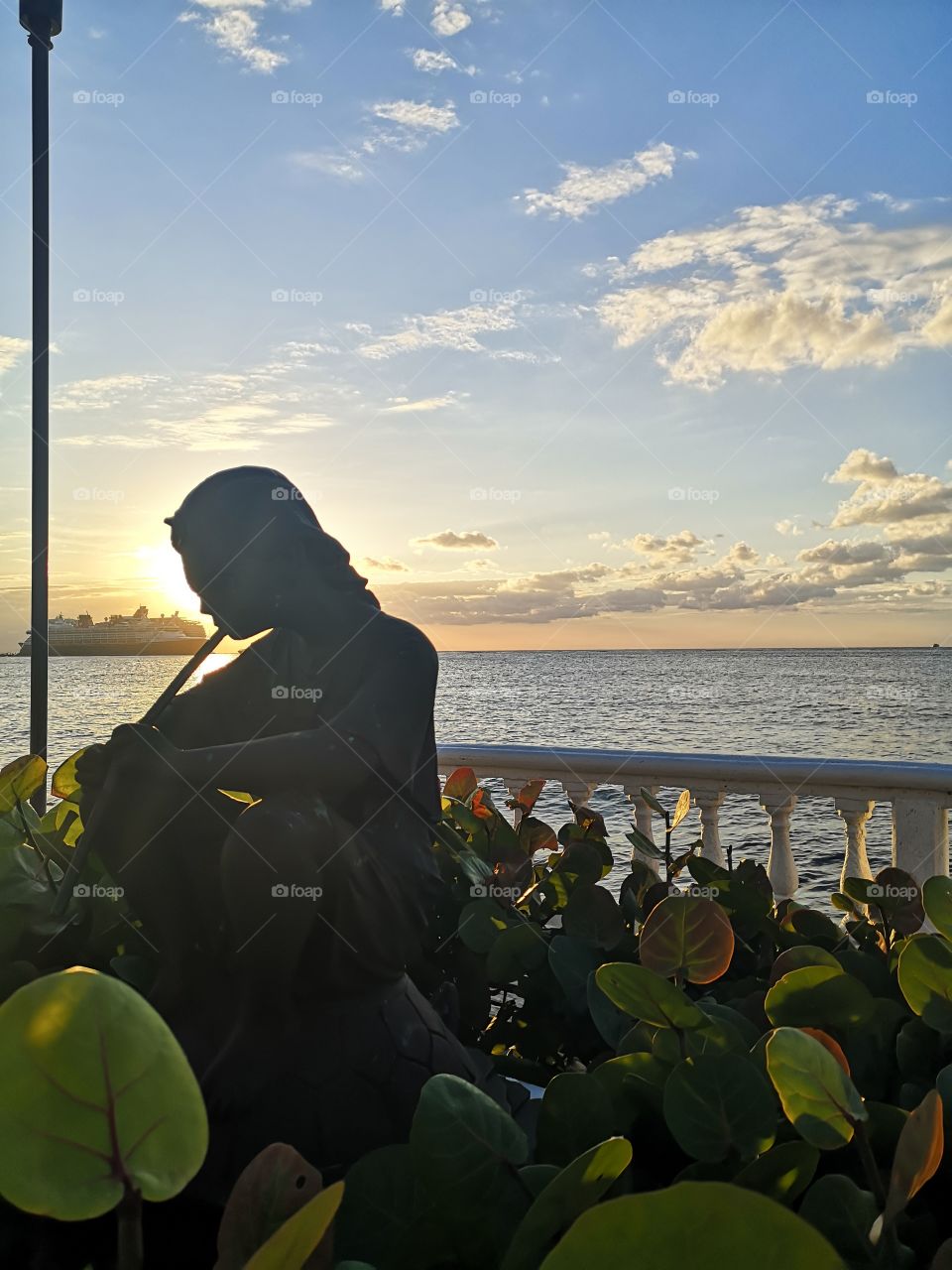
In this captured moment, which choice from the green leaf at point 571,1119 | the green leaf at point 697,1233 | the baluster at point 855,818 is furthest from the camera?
the baluster at point 855,818

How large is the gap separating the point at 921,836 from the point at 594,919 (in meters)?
4.01

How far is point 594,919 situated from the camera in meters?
1.68

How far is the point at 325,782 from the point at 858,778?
14.5 feet

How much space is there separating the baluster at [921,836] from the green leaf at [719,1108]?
4731 millimetres

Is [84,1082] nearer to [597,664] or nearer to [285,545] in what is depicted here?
[285,545]

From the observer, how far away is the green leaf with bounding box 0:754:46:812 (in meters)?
1.93

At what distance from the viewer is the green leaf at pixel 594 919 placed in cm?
167

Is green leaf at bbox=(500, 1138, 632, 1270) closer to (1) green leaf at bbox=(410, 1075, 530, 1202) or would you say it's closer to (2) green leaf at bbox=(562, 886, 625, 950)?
(1) green leaf at bbox=(410, 1075, 530, 1202)
